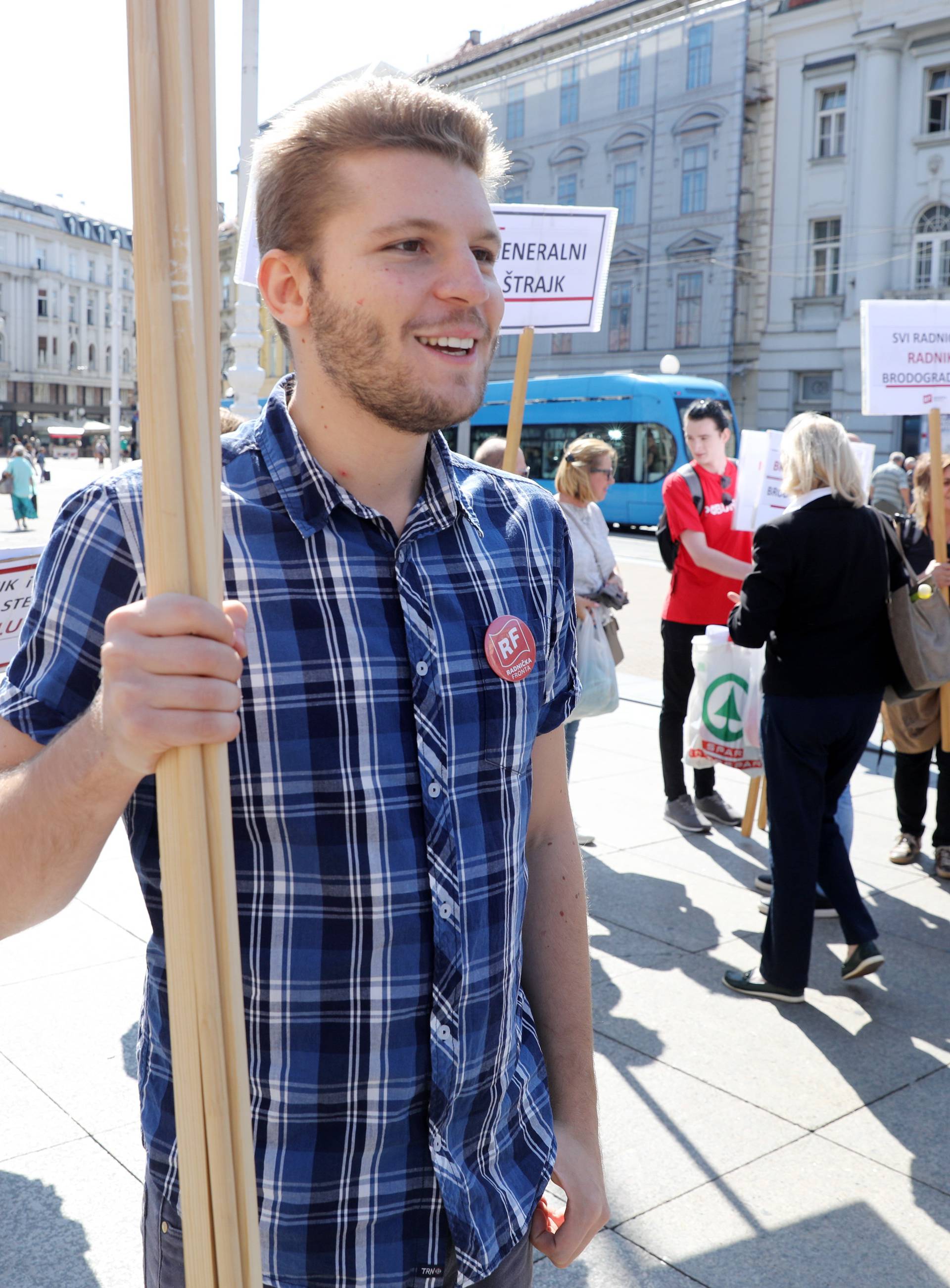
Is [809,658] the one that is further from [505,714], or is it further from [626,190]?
[626,190]

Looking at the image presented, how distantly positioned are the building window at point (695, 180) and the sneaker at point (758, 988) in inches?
1285

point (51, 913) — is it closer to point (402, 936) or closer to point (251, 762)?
point (251, 762)

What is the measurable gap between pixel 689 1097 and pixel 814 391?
1192 inches

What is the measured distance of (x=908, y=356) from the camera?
5.99m


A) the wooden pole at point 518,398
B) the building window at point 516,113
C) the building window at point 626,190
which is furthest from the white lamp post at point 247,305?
the building window at point 516,113

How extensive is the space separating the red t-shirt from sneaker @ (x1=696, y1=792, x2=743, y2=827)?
89 cm

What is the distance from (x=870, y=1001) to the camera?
13.3 feet

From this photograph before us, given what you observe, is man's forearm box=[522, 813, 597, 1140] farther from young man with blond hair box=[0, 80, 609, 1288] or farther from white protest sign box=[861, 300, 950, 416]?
white protest sign box=[861, 300, 950, 416]

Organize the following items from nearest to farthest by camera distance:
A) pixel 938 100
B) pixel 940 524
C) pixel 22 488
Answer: pixel 940 524 → pixel 22 488 → pixel 938 100

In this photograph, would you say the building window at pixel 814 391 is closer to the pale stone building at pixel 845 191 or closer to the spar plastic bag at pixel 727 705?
the pale stone building at pixel 845 191

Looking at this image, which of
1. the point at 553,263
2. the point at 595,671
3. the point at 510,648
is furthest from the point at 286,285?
the point at 595,671

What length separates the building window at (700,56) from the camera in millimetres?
32719

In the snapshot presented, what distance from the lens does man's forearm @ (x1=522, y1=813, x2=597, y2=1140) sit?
1.52m

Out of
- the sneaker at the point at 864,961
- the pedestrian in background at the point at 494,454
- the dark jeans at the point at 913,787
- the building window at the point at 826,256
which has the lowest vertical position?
the sneaker at the point at 864,961
